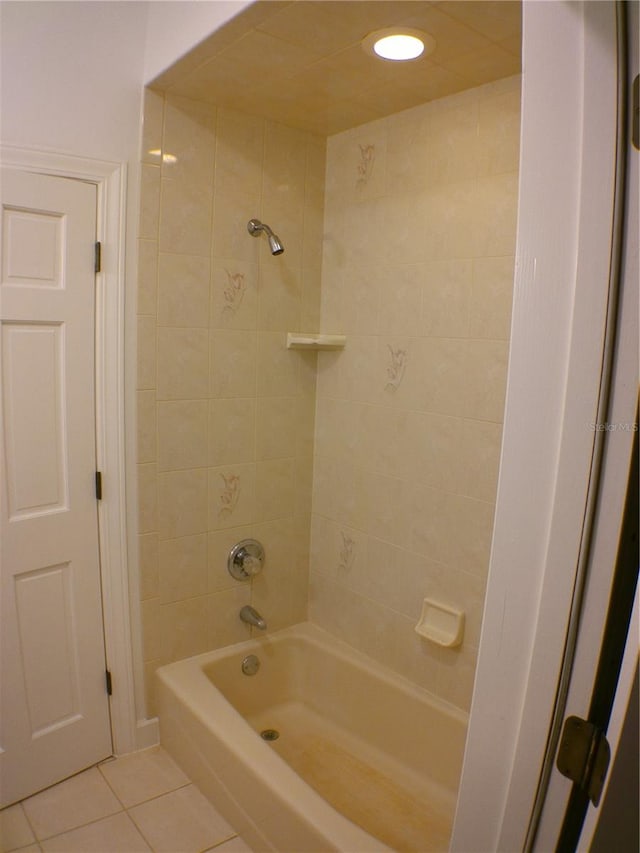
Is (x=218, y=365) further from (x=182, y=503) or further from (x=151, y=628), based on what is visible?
(x=151, y=628)

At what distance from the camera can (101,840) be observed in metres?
1.75

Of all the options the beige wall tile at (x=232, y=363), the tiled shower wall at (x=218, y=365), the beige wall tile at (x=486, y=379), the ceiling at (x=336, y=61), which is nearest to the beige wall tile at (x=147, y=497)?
the tiled shower wall at (x=218, y=365)

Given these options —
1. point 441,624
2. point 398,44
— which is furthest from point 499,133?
point 441,624

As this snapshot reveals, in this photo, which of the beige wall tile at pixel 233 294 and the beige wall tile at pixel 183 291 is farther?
the beige wall tile at pixel 233 294

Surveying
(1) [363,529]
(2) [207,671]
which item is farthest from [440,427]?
(2) [207,671]

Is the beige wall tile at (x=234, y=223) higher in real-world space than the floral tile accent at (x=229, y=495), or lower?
higher

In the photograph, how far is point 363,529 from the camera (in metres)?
2.30

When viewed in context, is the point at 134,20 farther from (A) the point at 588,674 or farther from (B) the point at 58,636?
(A) the point at 588,674

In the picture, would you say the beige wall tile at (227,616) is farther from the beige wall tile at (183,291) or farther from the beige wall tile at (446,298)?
the beige wall tile at (446,298)

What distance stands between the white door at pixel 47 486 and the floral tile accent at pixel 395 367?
1.05 metres

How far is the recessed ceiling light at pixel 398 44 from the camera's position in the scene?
1481 millimetres

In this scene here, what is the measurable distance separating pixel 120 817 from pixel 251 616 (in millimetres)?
782

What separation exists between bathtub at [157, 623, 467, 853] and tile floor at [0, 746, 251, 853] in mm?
59

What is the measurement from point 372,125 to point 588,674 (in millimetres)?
2047
